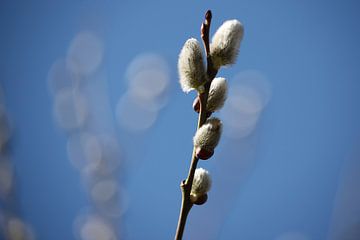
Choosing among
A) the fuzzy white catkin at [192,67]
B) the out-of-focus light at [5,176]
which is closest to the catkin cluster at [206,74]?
the fuzzy white catkin at [192,67]

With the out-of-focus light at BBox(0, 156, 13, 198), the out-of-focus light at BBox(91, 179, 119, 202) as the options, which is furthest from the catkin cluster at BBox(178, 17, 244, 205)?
the out-of-focus light at BBox(0, 156, 13, 198)

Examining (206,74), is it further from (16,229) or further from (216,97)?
(16,229)

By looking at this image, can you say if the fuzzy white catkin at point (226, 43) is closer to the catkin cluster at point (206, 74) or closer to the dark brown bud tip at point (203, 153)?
the catkin cluster at point (206, 74)

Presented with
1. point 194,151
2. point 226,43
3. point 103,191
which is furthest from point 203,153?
point 103,191

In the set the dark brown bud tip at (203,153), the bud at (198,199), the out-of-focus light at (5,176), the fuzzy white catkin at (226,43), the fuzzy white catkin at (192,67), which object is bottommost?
the out-of-focus light at (5,176)

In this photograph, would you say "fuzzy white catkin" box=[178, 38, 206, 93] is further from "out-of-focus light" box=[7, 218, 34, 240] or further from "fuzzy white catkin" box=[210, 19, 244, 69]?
A: "out-of-focus light" box=[7, 218, 34, 240]

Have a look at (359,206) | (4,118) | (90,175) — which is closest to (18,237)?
(90,175)
